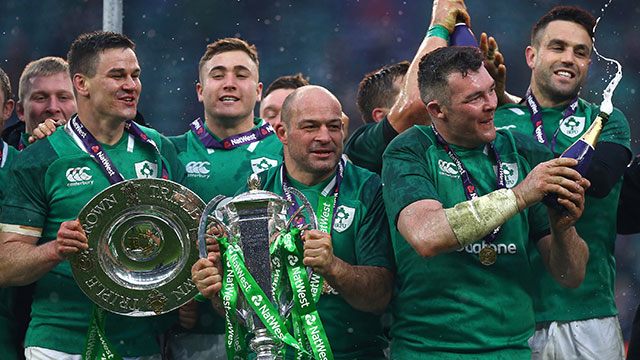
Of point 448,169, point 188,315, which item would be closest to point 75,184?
point 188,315

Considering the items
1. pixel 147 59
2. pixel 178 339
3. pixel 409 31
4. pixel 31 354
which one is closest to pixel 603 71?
pixel 409 31

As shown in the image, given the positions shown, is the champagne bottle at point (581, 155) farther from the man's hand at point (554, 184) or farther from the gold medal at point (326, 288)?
the gold medal at point (326, 288)

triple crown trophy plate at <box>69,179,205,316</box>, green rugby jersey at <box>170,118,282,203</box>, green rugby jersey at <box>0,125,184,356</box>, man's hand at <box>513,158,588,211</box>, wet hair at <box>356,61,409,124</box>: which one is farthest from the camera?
wet hair at <box>356,61,409,124</box>

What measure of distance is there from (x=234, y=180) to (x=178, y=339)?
31.7 inches

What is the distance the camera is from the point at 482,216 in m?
2.70

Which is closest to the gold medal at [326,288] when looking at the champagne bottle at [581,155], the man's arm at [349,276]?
the man's arm at [349,276]

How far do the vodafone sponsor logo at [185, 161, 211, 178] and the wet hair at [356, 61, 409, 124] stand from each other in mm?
1178

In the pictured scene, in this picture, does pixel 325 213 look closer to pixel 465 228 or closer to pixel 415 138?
pixel 415 138

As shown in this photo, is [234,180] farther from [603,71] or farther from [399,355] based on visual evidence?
[603,71]

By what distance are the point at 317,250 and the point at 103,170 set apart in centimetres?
114

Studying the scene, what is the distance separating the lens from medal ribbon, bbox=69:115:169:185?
3.41m

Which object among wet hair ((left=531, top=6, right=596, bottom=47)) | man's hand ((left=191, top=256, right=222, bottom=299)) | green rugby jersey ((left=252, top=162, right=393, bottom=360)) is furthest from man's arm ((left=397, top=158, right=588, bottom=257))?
wet hair ((left=531, top=6, right=596, bottom=47))

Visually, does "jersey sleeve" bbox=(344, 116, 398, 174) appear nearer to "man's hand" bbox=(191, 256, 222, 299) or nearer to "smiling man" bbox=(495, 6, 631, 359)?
"smiling man" bbox=(495, 6, 631, 359)

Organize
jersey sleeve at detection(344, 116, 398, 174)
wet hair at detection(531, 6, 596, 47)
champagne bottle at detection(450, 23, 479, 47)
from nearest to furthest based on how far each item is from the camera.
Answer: champagne bottle at detection(450, 23, 479, 47)
jersey sleeve at detection(344, 116, 398, 174)
wet hair at detection(531, 6, 596, 47)
